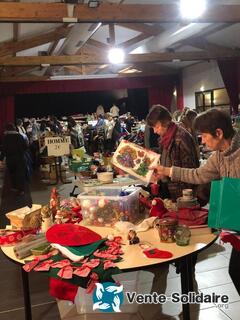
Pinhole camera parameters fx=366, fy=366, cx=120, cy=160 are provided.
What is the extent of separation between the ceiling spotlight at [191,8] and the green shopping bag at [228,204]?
3.43 m

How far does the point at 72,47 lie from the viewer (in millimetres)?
8758

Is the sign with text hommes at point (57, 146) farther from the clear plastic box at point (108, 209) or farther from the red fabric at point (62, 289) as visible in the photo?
the red fabric at point (62, 289)

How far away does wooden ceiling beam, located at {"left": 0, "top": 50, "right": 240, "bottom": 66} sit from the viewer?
824 centimetres

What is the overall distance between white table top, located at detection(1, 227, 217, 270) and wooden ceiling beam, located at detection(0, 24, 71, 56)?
7.00m

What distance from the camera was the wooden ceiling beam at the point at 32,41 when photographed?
8.06m

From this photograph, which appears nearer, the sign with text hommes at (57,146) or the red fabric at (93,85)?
the sign with text hommes at (57,146)

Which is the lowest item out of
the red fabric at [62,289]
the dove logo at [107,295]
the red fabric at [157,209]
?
the dove logo at [107,295]

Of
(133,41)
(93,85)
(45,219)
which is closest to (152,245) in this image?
(45,219)

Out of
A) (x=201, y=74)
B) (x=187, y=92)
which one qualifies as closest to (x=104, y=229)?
(x=201, y=74)

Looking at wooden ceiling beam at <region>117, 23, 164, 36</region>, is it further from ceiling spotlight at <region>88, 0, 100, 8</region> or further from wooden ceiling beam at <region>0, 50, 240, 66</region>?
ceiling spotlight at <region>88, 0, 100, 8</region>

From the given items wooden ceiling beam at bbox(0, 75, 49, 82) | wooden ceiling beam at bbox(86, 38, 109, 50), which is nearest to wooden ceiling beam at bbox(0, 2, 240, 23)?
wooden ceiling beam at bbox(86, 38, 109, 50)

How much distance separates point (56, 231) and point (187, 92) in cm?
1174

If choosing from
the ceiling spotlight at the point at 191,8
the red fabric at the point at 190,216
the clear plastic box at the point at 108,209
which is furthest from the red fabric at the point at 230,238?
the ceiling spotlight at the point at 191,8

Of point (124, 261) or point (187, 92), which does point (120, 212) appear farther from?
point (187, 92)
